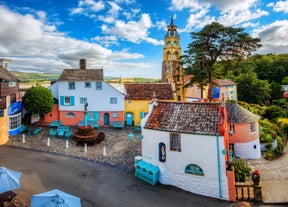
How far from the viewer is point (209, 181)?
13.4m

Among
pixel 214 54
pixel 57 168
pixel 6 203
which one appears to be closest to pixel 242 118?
pixel 214 54

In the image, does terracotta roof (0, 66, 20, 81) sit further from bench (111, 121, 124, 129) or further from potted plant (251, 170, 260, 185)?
potted plant (251, 170, 260, 185)

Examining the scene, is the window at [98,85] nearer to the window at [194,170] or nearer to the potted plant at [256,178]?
the window at [194,170]

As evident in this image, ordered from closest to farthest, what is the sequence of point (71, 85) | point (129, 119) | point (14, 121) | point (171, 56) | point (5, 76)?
point (5, 76)
point (14, 121)
point (71, 85)
point (129, 119)
point (171, 56)

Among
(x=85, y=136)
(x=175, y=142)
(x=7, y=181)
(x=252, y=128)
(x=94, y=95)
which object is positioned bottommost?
(x=7, y=181)

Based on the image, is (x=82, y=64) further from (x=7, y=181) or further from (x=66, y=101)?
(x=7, y=181)

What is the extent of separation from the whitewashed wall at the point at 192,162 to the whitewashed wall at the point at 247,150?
10.9m

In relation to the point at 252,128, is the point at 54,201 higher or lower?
lower

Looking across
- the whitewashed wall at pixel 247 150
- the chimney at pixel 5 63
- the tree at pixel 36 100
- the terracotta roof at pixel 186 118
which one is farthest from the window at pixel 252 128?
the chimney at pixel 5 63

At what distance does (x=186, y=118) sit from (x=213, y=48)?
60.1ft

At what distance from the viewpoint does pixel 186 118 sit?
14.9 meters

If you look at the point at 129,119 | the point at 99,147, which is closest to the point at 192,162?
the point at 99,147

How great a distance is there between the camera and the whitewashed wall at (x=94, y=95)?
29.8 metres

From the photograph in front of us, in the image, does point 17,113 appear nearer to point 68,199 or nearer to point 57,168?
point 57,168
